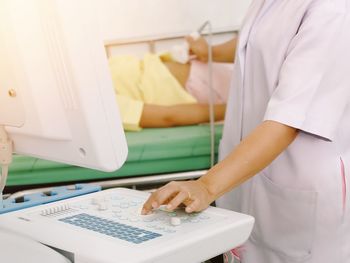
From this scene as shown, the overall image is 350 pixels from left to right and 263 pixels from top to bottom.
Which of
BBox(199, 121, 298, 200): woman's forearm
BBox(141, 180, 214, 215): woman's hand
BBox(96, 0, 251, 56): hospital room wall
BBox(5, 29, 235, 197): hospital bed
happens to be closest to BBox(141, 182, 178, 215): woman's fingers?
BBox(141, 180, 214, 215): woman's hand

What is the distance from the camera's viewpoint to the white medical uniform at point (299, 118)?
1.09 meters

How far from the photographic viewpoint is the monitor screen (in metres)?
0.72

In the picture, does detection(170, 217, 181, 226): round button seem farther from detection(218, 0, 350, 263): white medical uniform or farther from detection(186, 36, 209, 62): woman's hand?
detection(186, 36, 209, 62): woman's hand

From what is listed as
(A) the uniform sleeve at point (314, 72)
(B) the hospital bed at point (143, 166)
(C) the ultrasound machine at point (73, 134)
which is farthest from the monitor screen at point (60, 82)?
(B) the hospital bed at point (143, 166)

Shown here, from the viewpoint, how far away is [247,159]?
3.31ft

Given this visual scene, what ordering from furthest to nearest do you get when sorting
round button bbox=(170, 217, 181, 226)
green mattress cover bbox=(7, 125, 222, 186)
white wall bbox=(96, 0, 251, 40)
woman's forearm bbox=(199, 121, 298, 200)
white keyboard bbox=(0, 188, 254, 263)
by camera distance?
1. white wall bbox=(96, 0, 251, 40)
2. green mattress cover bbox=(7, 125, 222, 186)
3. woman's forearm bbox=(199, 121, 298, 200)
4. round button bbox=(170, 217, 181, 226)
5. white keyboard bbox=(0, 188, 254, 263)

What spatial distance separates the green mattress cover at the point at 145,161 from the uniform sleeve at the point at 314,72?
104cm

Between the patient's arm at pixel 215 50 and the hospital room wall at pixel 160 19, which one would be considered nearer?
the patient's arm at pixel 215 50

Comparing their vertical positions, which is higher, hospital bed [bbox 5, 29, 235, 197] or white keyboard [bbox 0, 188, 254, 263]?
white keyboard [bbox 0, 188, 254, 263]

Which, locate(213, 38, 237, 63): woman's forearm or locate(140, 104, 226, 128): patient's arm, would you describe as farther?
locate(213, 38, 237, 63): woman's forearm

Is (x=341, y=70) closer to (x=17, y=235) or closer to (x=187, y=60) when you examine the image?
(x=17, y=235)

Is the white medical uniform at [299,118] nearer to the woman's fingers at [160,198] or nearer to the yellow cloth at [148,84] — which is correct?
the woman's fingers at [160,198]

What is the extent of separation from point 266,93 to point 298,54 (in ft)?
0.65

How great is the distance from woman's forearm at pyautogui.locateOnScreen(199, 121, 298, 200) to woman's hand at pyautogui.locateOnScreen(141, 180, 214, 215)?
68 millimetres
